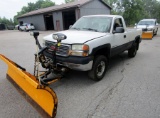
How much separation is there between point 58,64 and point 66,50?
0.47 meters

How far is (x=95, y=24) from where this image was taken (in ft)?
16.6

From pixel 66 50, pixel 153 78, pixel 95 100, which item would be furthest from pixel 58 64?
pixel 153 78

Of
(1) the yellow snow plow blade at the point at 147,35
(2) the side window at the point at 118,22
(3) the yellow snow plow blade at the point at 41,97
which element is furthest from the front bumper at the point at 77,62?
(1) the yellow snow plow blade at the point at 147,35

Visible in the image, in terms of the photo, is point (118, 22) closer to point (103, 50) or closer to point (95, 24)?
point (95, 24)

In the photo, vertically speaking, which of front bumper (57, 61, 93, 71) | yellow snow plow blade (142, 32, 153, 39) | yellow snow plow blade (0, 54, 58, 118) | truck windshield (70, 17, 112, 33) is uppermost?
truck windshield (70, 17, 112, 33)

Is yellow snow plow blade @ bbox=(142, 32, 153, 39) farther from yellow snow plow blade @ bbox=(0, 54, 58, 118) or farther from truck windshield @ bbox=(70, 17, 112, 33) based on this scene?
yellow snow plow blade @ bbox=(0, 54, 58, 118)

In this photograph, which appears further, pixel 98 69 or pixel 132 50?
pixel 132 50

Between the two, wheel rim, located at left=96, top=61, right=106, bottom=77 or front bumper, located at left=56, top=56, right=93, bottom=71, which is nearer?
front bumper, located at left=56, top=56, right=93, bottom=71

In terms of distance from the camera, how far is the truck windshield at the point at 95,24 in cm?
484

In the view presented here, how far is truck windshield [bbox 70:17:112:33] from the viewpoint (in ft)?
15.9

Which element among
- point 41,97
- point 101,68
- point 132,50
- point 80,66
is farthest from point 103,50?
point 132,50

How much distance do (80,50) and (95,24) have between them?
5.42 feet

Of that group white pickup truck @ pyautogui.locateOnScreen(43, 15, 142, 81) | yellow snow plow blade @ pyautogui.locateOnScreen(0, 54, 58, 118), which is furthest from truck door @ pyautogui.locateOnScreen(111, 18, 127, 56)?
yellow snow plow blade @ pyautogui.locateOnScreen(0, 54, 58, 118)

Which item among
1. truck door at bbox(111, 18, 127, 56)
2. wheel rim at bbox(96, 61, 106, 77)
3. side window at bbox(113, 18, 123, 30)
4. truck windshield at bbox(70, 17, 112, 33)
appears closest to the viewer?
wheel rim at bbox(96, 61, 106, 77)
